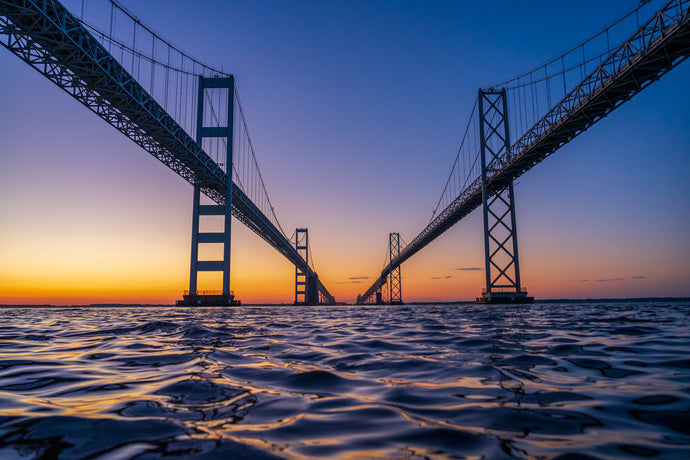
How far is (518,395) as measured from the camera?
232 cm

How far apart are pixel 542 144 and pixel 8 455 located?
28.6m

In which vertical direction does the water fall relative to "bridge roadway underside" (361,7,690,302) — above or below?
below

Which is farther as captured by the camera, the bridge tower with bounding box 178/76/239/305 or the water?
the bridge tower with bounding box 178/76/239/305

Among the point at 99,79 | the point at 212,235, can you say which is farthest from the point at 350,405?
the point at 212,235

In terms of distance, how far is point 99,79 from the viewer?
1814 cm

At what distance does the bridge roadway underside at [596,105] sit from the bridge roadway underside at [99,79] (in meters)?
22.1

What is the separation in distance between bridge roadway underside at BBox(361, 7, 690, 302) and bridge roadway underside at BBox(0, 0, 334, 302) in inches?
869

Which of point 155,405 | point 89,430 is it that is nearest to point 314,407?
point 155,405

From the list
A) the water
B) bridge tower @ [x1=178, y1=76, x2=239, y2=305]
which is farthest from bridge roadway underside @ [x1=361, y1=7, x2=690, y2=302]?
bridge tower @ [x1=178, y1=76, x2=239, y2=305]

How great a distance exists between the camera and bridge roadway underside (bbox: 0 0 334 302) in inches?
571

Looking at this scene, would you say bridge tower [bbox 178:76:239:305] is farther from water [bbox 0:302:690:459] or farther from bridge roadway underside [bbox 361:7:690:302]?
water [bbox 0:302:690:459]

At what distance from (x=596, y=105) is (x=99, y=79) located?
25.0 meters

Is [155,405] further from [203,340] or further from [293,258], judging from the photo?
[293,258]

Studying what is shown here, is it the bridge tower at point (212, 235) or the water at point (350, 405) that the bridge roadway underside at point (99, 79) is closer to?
the bridge tower at point (212, 235)
